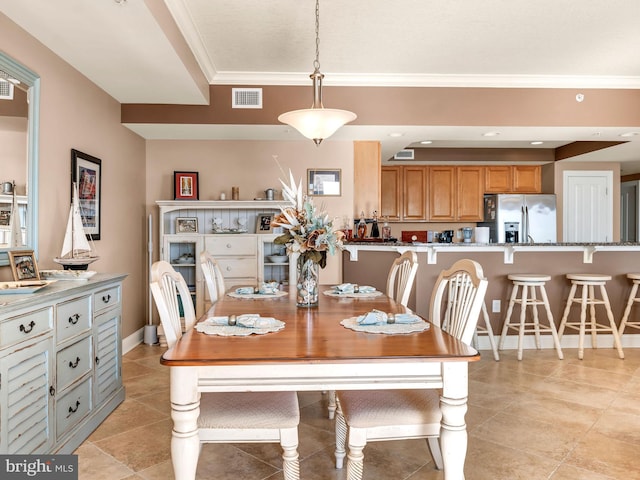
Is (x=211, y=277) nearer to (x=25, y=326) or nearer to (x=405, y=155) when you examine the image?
(x=25, y=326)

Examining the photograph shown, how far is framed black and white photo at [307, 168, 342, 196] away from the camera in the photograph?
4.97 metres

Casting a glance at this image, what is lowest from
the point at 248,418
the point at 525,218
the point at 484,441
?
the point at 484,441

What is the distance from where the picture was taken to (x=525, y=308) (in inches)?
161

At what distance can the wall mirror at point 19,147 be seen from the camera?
7.93 ft

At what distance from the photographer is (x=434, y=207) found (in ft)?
23.3

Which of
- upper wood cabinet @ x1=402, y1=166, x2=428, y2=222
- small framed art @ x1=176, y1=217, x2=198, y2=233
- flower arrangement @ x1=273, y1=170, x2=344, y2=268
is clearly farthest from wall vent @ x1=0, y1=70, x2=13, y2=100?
upper wood cabinet @ x1=402, y1=166, x2=428, y2=222

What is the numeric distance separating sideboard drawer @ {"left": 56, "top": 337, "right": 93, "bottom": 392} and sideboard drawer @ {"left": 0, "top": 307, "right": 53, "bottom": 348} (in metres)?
0.21

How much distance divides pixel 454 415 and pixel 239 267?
3.45 metres

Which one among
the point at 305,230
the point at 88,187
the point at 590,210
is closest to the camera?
the point at 305,230

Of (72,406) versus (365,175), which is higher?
(365,175)

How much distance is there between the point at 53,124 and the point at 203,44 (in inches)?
49.7

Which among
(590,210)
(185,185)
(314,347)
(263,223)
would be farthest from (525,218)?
(314,347)

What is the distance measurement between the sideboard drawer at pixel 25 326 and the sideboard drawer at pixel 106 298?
474mm

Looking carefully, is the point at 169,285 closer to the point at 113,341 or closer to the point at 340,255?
the point at 113,341
